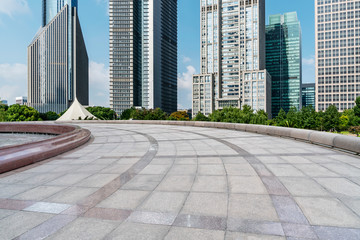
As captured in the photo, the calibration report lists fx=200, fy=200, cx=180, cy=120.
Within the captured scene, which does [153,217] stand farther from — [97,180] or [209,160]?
[209,160]

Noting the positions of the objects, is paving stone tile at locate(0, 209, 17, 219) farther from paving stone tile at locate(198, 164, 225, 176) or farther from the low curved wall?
the low curved wall

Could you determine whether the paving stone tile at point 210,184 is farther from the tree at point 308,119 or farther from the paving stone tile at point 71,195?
the tree at point 308,119

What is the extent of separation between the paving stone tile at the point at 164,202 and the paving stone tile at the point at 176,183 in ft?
0.85

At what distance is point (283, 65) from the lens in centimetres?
18000

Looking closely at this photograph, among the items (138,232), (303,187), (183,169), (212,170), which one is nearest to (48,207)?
(138,232)

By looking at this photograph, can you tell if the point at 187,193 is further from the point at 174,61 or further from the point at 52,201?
the point at 174,61

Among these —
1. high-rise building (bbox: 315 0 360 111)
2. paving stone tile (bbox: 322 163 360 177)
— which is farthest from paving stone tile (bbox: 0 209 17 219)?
high-rise building (bbox: 315 0 360 111)

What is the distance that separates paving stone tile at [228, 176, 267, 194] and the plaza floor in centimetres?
2

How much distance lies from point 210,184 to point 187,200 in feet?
3.23

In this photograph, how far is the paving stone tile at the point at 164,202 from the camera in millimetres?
3518

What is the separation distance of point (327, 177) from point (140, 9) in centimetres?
18834

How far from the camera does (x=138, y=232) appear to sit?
2842mm

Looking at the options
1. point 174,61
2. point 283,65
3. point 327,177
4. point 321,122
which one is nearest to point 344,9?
point 283,65

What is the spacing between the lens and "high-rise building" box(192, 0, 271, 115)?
13025 centimetres
